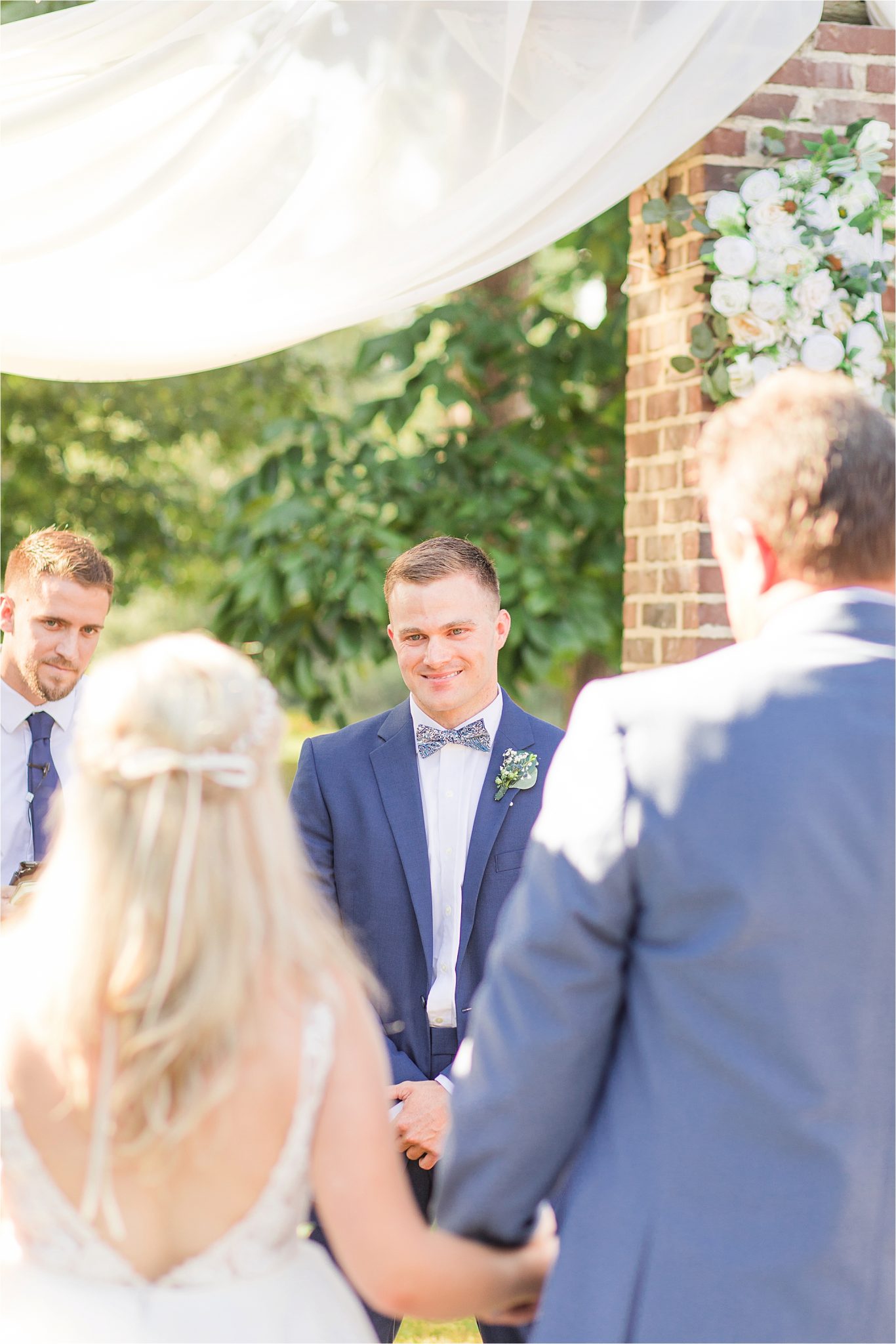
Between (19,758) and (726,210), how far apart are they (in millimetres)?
2431

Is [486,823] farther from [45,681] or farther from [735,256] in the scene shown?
[735,256]

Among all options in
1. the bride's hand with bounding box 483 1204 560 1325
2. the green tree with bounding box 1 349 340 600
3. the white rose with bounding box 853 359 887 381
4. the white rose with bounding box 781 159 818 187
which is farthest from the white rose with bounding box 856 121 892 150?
the green tree with bounding box 1 349 340 600

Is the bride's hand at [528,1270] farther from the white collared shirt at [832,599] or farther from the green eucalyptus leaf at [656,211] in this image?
the green eucalyptus leaf at [656,211]

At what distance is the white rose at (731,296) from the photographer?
3.76m

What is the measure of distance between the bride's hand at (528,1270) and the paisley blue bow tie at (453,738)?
4.43ft

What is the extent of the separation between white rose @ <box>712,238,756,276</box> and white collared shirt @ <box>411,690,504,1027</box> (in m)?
1.50

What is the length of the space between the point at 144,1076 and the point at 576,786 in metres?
0.62

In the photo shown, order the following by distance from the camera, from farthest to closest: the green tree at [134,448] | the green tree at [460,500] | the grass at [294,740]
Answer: the grass at [294,740] < the green tree at [134,448] < the green tree at [460,500]

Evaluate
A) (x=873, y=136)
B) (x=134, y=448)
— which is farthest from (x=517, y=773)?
(x=134, y=448)

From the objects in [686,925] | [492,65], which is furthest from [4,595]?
[686,925]

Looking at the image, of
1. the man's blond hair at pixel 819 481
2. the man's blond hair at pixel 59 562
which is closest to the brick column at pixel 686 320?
the man's blond hair at pixel 59 562

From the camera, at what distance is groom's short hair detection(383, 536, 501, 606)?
3086 mm

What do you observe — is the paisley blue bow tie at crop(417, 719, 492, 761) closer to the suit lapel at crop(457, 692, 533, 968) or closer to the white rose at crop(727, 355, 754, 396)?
the suit lapel at crop(457, 692, 533, 968)

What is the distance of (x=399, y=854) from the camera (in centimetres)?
290
